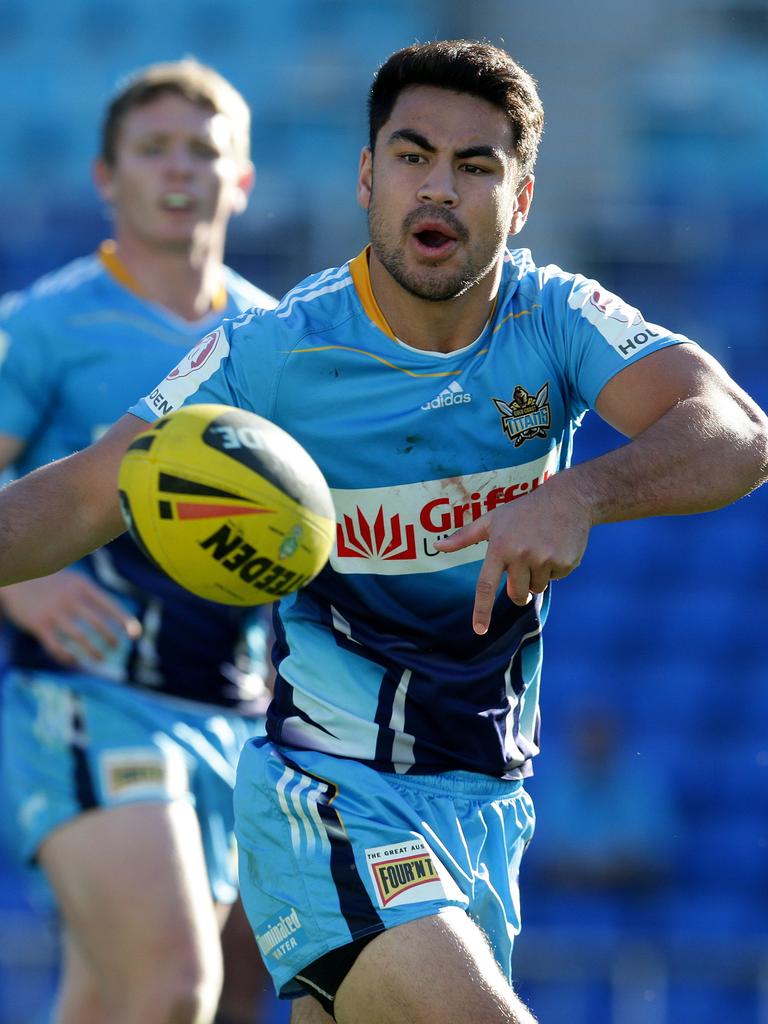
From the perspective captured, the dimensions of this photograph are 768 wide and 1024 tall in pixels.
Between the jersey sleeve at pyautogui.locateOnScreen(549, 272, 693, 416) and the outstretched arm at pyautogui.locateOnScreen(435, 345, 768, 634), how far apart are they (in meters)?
0.03

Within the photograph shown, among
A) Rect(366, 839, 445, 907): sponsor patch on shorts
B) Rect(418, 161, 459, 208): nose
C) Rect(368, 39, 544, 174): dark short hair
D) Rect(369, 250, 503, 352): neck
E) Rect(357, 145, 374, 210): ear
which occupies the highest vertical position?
Rect(368, 39, 544, 174): dark short hair

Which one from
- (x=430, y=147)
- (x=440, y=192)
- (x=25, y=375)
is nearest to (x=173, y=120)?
(x=25, y=375)

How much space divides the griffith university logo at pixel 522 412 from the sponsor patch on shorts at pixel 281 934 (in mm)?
1268

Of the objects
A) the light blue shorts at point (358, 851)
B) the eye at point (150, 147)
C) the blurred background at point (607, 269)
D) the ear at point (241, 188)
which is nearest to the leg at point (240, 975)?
the light blue shorts at point (358, 851)

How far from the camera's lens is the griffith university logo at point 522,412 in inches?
162

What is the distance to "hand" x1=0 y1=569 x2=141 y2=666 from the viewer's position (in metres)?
5.72

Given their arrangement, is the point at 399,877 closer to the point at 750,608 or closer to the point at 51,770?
the point at 51,770

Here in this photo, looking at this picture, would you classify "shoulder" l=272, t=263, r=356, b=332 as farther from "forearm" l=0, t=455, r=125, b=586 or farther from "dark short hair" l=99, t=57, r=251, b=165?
"dark short hair" l=99, t=57, r=251, b=165

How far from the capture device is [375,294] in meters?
4.19

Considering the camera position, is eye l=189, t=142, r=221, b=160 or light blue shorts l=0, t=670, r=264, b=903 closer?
light blue shorts l=0, t=670, r=264, b=903

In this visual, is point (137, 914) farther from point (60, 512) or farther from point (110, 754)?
point (60, 512)

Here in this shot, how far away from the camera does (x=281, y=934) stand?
401 centimetres

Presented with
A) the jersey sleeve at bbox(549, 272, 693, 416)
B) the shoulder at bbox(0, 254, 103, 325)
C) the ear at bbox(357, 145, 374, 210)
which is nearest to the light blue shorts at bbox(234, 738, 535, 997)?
the jersey sleeve at bbox(549, 272, 693, 416)

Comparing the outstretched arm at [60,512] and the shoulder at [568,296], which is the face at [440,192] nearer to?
the shoulder at [568,296]
